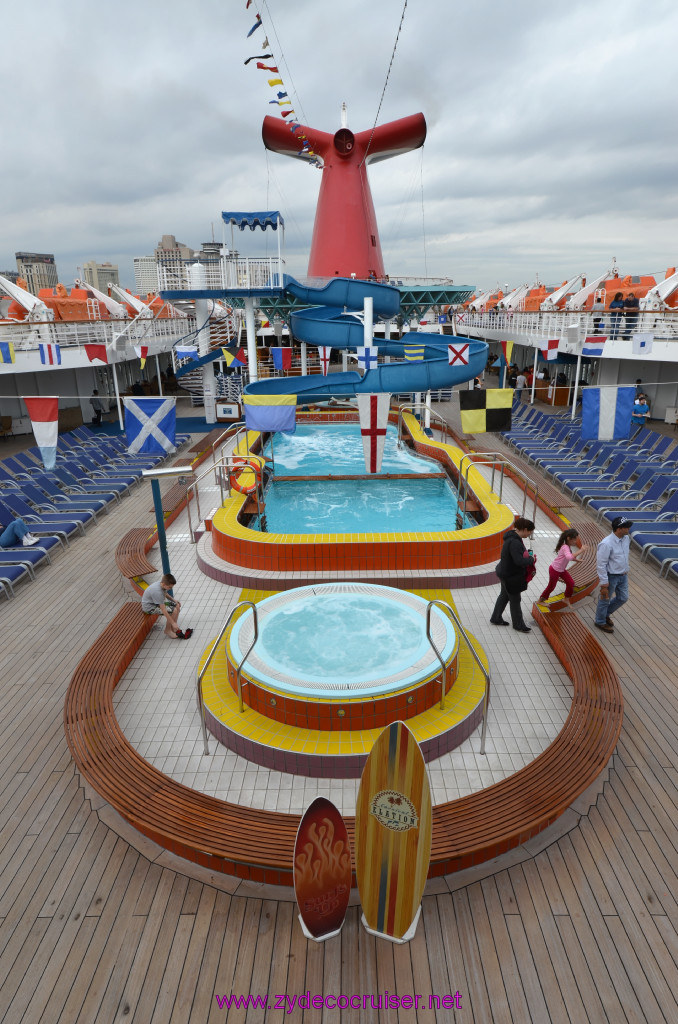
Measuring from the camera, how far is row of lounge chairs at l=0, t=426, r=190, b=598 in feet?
27.1

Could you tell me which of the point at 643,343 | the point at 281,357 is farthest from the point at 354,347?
the point at 643,343

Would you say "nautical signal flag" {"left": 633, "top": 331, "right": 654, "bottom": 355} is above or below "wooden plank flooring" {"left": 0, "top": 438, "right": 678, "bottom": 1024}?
above

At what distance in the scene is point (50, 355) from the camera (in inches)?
572

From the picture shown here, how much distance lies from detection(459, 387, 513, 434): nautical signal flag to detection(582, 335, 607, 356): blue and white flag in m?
8.60

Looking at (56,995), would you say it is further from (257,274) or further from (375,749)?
(257,274)

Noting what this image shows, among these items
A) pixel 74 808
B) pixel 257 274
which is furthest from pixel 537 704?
pixel 257 274

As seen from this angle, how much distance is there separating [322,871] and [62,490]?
10331 mm

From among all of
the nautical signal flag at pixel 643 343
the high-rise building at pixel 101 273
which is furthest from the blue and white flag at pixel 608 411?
the high-rise building at pixel 101 273

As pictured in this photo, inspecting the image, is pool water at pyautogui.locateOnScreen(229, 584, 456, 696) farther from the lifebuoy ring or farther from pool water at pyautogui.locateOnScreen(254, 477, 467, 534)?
the lifebuoy ring

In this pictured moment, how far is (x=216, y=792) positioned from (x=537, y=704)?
9.73 ft

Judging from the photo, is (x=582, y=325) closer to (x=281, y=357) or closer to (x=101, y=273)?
(x=281, y=357)

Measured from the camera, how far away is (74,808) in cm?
412

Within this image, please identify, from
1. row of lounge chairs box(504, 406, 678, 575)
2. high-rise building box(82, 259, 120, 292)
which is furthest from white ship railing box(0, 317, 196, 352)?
high-rise building box(82, 259, 120, 292)

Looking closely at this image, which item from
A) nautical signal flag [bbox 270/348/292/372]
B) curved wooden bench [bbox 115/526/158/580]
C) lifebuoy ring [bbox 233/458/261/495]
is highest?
nautical signal flag [bbox 270/348/292/372]
